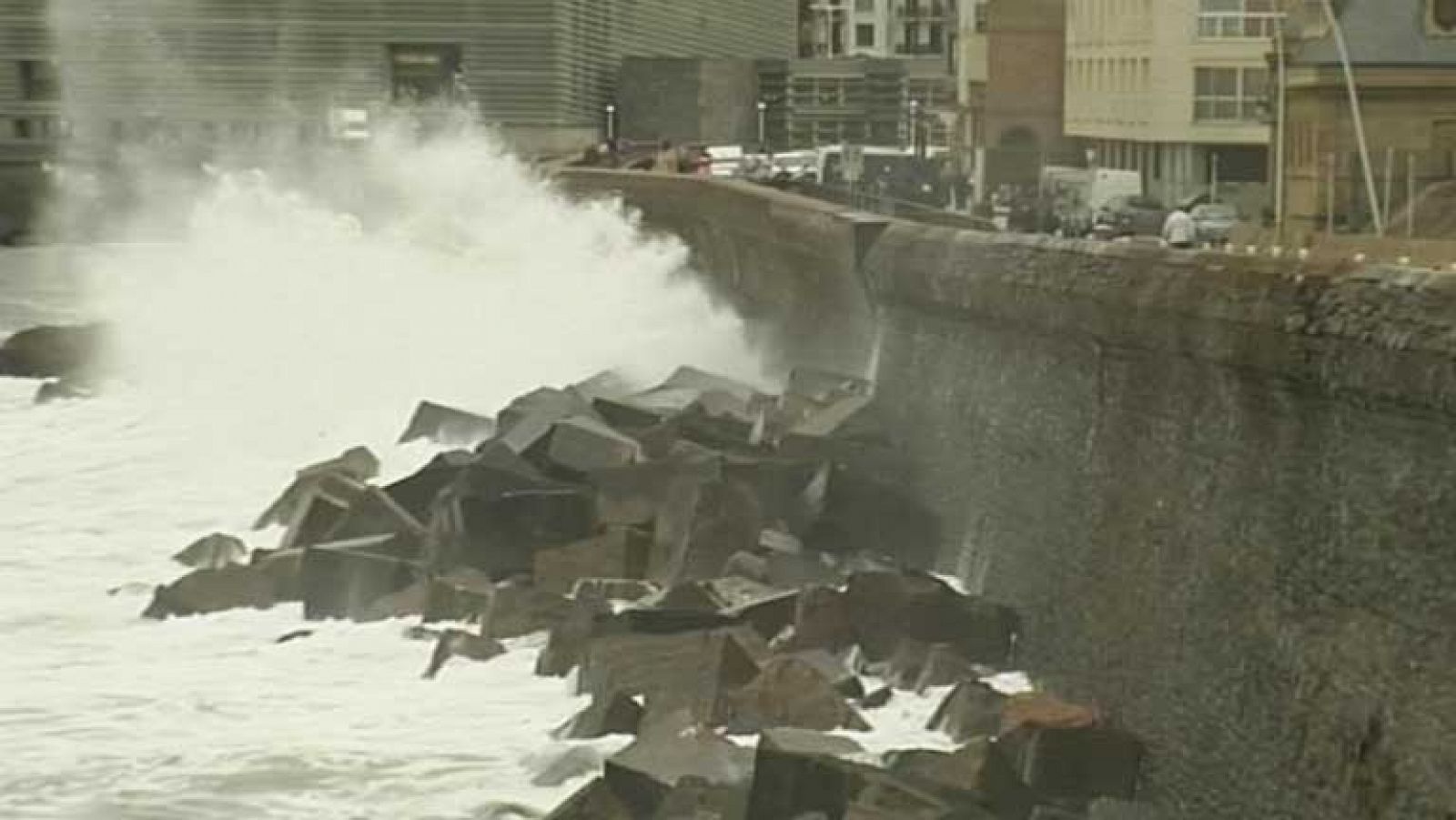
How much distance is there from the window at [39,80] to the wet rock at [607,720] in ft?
234

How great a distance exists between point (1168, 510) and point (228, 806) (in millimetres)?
3774

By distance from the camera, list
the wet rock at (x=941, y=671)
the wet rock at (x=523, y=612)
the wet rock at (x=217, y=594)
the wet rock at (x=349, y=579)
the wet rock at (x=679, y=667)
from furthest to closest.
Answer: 1. the wet rock at (x=217, y=594)
2. the wet rock at (x=349, y=579)
3. the wet rock at (x=523, y=612)
4. the wet rock at (x=941, y=671)
5. the wet rock at (x=679, y=667)

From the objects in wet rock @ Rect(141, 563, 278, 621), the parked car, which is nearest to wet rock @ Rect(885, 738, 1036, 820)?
wet rock @ Rect(141, 563, 278, 621)

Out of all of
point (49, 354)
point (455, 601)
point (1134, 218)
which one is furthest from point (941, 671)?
point (49, 354)

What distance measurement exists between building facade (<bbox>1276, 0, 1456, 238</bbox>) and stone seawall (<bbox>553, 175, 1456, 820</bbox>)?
589 inches

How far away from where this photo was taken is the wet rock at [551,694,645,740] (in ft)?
40.1

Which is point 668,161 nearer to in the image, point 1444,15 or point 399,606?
point 1444,15

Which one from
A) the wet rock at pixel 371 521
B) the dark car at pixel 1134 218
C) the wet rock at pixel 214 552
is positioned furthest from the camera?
A: the dark car at pixel 1134 218

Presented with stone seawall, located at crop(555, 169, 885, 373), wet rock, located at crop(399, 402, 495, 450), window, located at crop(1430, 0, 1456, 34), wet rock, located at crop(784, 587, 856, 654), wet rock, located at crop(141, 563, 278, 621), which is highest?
window, located at crop(1430, 0, 1456, 34)

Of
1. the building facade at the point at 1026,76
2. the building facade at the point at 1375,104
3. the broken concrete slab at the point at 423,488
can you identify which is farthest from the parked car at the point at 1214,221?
the building facade at the point at 1026,76

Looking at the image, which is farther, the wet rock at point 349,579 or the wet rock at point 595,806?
the wet rock at point 349,579

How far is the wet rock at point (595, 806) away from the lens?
10578mm

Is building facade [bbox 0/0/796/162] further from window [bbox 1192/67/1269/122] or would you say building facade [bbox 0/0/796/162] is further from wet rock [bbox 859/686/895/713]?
wet rock [bbox 859/686/895/713]

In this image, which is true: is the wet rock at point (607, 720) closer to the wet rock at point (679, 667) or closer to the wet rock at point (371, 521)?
the wet rock at point (679, 667)
